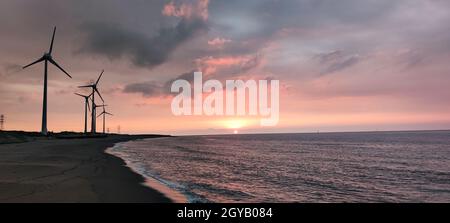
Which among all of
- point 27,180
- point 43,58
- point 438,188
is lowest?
point 438,188

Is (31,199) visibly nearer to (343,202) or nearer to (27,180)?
(27,180)

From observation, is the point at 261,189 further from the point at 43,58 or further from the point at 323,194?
the point at 43,58

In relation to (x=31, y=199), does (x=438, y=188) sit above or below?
below

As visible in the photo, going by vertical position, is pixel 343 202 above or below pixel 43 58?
below

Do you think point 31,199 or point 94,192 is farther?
point 94,192
